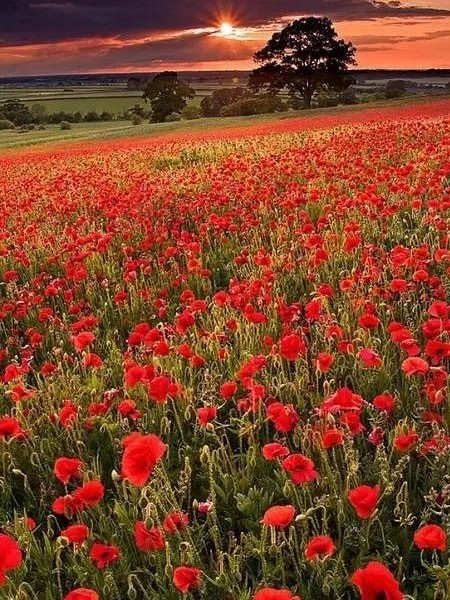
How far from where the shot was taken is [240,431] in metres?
3.27

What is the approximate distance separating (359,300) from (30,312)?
301 centimetres

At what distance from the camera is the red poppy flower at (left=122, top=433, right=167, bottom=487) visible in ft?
7.38

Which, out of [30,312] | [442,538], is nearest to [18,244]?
[30,312]

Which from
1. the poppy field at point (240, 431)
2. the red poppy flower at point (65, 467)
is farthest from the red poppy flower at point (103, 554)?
the red poppy flower at point (65, 467)

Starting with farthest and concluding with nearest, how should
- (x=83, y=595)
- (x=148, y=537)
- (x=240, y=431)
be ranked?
(x=240, y=431), (x=148, y=537), (x=83, y=595)

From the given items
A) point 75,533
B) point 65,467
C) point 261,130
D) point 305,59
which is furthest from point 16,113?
point 75,533

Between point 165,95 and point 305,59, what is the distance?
20.3m

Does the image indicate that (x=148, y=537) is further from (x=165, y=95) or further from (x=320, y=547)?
(x=165, y=95)

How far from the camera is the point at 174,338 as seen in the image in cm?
492

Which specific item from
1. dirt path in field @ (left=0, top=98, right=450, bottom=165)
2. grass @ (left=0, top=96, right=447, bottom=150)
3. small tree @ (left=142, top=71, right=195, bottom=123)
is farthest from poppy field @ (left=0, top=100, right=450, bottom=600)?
small tree @ (left=142, top=71, right=195, bottom=123)

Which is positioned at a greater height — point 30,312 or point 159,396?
point 159,396

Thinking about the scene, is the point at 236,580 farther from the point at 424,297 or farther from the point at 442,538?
the point at 424,297

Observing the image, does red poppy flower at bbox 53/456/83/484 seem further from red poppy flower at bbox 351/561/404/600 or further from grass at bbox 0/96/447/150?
grass at bbox 0/96/447/150

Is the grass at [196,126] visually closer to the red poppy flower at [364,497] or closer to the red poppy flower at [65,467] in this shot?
the red poppy flower at [65,467]
